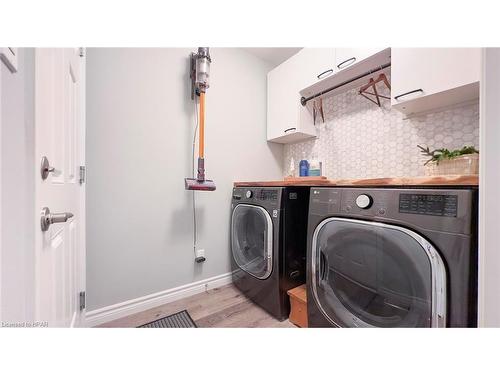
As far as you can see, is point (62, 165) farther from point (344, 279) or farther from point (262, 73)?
point (262, 73)

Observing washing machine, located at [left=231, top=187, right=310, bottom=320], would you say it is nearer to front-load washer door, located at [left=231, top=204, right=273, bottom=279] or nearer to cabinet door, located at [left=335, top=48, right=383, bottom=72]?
front-load washer door, located at [left=231, top=204, right=273, bottom=279]

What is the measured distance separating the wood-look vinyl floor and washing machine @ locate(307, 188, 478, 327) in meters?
0.36

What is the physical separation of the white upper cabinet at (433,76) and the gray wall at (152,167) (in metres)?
1.16

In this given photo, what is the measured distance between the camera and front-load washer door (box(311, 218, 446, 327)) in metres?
0.65

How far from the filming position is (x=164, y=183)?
139cm

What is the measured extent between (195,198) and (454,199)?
4.69 feet

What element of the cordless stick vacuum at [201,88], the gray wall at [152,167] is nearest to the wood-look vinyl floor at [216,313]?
the gray wall at [152,167]

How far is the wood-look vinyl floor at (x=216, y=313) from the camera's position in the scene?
3.85 feet

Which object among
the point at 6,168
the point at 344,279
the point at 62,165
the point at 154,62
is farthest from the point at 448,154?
the point at 154,62

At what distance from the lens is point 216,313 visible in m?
1.27

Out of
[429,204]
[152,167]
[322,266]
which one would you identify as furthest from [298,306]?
[152,167]

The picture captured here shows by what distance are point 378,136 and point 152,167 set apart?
1.65m

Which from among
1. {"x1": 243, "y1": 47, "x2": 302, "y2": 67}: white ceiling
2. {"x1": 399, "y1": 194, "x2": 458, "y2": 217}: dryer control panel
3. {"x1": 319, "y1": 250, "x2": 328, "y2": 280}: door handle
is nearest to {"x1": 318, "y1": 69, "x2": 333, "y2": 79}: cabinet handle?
{"x1": 243, "y1": 47, "x2": 302, "y2": 67}: white ceiling

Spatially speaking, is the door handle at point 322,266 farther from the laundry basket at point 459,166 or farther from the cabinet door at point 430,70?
the cabinet door at point 430,70
